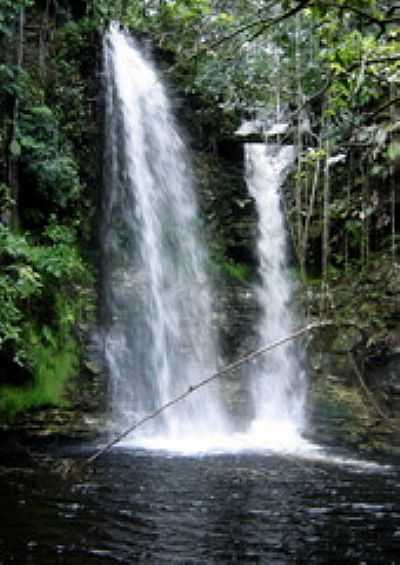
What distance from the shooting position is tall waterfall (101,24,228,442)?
468 inches

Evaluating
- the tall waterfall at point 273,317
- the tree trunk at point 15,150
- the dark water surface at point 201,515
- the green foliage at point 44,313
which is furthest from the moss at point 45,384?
the tall waterfall at point 273,317

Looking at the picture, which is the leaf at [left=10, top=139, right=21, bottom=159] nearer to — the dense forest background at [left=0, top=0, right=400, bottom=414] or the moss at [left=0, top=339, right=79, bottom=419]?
the dense forest background at [left=0, top=0, right=400, bottom=414]

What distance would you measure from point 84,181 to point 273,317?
4.59 metres

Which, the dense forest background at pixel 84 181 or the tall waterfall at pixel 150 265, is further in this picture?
the tall waterfall at pixel 150 265

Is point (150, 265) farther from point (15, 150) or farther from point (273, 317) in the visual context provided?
point (15, 150)

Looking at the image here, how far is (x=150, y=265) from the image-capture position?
13148mm

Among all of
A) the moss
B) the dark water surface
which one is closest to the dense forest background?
the moss

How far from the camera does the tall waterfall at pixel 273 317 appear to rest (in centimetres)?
1238

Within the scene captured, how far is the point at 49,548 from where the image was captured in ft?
16.2

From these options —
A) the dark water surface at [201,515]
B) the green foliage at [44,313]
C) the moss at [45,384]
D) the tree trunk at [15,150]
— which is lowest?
the dark water surface at [201,515]

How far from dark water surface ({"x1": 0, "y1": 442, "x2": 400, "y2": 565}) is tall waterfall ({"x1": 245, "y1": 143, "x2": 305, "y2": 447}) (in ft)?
10.8

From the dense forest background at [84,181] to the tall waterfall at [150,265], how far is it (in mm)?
439

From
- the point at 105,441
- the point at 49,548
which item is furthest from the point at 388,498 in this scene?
the point at 105,441

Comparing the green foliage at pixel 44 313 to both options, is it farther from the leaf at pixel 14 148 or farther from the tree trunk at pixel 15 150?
the leaf at pixel 14 148
